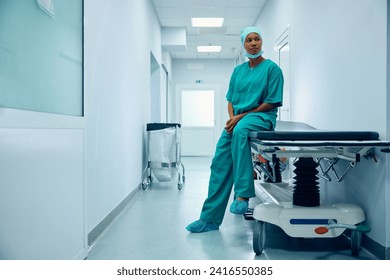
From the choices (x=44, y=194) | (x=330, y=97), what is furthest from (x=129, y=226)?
(x=330, y=97)

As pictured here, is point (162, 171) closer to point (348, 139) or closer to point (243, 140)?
point (243, 140)

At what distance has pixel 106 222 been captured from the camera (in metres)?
2.44

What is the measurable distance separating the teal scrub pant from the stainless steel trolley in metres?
1.81

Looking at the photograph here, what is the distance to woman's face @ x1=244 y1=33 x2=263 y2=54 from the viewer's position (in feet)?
7.47

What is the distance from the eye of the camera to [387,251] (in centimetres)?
174

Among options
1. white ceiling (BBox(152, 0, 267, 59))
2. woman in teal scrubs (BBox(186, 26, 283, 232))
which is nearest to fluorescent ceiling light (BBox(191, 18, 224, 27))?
white ceiling (BBox(152, 0, 267, 59))

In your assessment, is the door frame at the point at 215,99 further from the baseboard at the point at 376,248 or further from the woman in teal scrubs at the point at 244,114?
the baseboard at the point at 376,248

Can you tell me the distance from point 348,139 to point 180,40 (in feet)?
16.5

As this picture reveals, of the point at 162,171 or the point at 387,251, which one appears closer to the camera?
the point at 387,251

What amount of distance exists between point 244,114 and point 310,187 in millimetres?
579

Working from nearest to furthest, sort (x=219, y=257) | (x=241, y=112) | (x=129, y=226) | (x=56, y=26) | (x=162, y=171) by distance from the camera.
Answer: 1. (x=56, y=26)
2. (x=219, y=257)
3. (x=241, y=112)
4. (x=129, y=226)
5. (x=162, y=171)

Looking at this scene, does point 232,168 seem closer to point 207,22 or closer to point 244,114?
point 244,114

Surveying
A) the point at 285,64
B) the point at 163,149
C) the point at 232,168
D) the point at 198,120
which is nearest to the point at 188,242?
the point at 232,168

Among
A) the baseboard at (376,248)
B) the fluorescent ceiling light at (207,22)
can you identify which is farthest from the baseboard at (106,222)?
the fluorescent ceiling light at (207,22)
